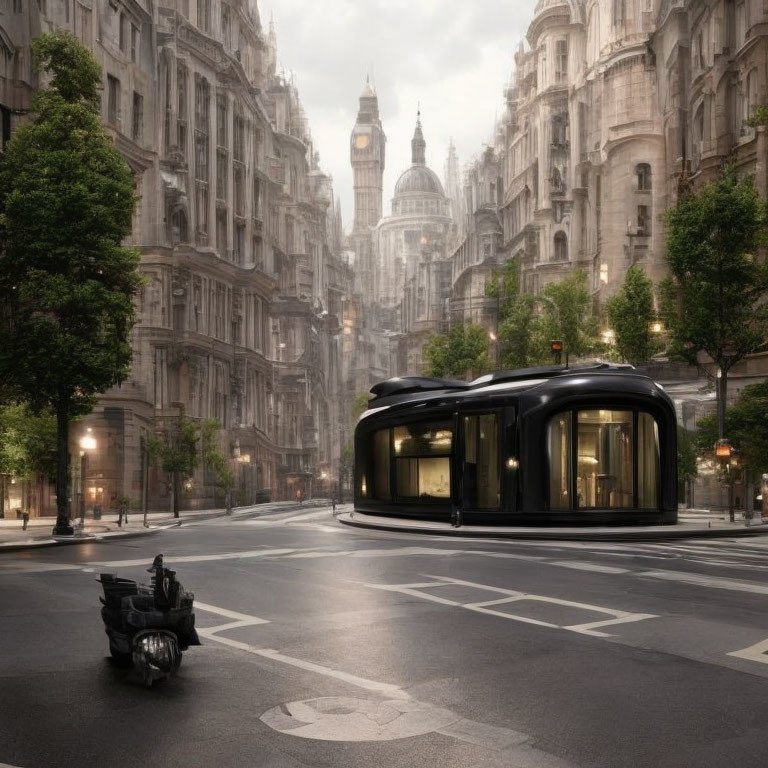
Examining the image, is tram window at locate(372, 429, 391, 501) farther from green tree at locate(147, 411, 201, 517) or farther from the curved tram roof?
green tree at locate(147, 411, 201, 517)

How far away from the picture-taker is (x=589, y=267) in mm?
74938

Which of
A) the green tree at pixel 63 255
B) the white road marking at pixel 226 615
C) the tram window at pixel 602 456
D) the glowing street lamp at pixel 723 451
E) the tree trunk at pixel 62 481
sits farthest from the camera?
the glowing street lamp at pixel 723 451

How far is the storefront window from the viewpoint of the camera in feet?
102

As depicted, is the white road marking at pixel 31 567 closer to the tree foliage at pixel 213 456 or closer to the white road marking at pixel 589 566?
the white road marking at pixel 589 566

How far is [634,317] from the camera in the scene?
50.4m

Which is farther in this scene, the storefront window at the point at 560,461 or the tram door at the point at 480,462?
the tram door at the point at 480,462

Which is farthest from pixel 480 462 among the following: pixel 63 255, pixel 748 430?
pixel 63 255

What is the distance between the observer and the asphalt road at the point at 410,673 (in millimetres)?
7496

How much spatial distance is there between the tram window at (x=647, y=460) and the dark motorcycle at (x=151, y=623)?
77.7 ft

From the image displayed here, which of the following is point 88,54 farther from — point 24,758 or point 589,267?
point 589,267

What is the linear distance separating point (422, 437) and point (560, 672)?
26.0 meters

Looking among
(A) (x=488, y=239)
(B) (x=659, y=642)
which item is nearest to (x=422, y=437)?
(B) (x=659, y=642)

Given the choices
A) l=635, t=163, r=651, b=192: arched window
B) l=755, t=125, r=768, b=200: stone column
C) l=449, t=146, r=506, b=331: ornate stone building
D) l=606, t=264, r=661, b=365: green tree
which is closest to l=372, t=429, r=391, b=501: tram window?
l=606, t=264, r=661, b=365: green tree

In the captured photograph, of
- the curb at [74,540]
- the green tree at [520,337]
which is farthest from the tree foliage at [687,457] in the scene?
the curb at [74,540]
